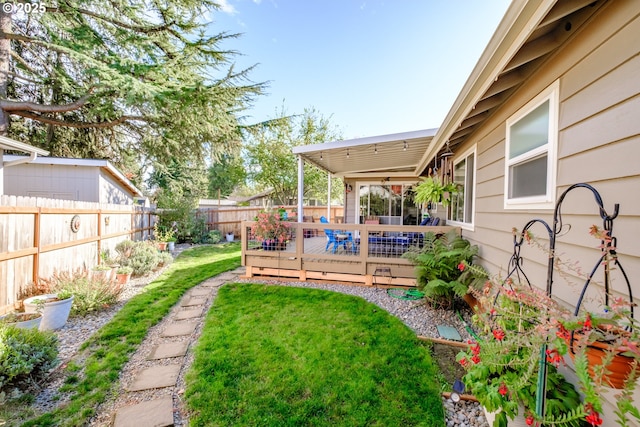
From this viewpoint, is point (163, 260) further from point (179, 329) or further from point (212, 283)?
point (179, 329)

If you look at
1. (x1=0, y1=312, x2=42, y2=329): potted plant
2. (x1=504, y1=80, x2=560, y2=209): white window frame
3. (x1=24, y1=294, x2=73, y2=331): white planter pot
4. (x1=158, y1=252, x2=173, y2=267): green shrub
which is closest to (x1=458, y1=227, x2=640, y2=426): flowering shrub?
(x1=504, y1=80, x2=560, y2=209): white window frame

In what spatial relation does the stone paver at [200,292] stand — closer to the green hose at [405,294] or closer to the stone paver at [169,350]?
the stone paver at [169,350]

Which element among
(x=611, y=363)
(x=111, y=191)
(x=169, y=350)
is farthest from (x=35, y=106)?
(x=611, y=363)

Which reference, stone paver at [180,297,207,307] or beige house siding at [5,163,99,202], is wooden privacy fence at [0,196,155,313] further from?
beige house siding at [5,163,99,202]

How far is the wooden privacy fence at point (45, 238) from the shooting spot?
3.53 m

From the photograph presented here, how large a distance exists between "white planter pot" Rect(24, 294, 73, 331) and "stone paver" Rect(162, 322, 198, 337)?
4.28 feet

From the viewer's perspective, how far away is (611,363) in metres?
1.13

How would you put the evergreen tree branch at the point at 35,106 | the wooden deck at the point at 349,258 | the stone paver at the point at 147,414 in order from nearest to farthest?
1. the stone paver at the point at 147,414
2. the wooden deck at the point at 349,258
3. the evergreen tree branch at the point at 35,106

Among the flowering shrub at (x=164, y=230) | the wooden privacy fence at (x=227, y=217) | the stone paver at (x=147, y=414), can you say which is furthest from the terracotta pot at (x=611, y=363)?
the flowering shrub at (x=164, y=230)

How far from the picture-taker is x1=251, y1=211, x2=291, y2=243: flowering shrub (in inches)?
223

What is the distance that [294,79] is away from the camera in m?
13.3

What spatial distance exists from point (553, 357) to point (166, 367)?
3251mm

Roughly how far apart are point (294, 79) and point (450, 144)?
1047 centimetres

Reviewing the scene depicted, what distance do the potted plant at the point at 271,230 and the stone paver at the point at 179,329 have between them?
2.25m
